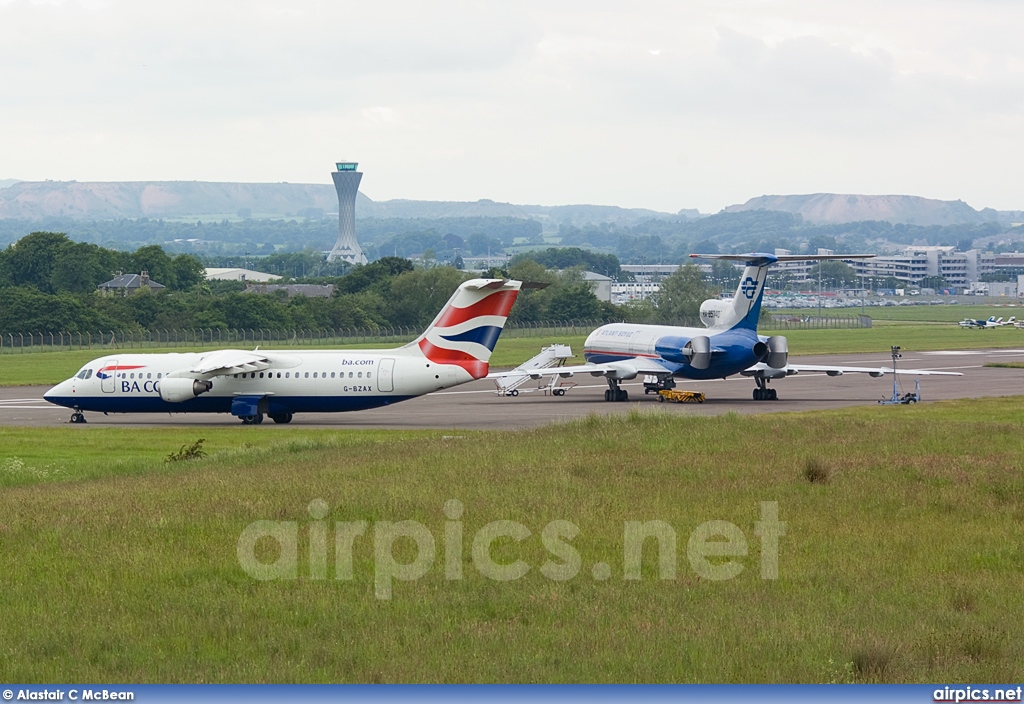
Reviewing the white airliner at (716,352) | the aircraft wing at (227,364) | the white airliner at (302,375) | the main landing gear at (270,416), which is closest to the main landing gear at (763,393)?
the white airliner at (716,352)

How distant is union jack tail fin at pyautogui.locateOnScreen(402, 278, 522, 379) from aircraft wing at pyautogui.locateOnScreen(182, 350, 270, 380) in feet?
21.4

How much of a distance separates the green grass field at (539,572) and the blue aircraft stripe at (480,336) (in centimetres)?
1766

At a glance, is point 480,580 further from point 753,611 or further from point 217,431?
point 217,431

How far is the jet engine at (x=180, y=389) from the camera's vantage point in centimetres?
5162

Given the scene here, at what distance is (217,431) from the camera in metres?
49.2

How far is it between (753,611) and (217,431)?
1406 inches

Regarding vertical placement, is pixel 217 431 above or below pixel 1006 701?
below

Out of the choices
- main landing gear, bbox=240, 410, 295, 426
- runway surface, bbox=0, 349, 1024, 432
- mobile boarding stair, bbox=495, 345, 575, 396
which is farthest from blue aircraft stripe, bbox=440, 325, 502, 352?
mobile boarding stair, bbox=495, 345, 575, 396

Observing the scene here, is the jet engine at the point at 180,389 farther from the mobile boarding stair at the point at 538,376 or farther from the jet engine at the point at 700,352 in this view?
the jet engine at the point at 700,352

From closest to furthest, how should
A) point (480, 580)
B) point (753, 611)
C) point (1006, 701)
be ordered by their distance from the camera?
point (1006, 701), point (753, 611), point (480, 580)

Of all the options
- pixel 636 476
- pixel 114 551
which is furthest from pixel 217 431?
pixel 114 551

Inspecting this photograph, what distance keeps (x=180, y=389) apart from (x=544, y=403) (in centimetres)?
1736

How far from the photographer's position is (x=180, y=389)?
5162 cm

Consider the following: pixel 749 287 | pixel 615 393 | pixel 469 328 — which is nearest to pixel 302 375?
pixel 469 328
